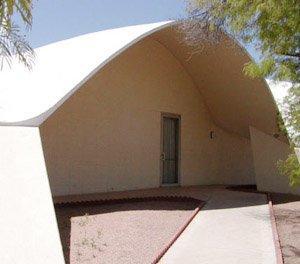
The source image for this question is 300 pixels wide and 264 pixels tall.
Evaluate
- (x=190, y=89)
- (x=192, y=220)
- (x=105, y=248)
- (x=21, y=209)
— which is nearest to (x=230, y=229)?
(x=192, y=220)

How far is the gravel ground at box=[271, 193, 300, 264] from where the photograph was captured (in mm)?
4668

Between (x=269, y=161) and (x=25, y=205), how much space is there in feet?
28.4

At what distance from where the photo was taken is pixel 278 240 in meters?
5.04

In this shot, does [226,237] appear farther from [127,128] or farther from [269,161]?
[269,161]

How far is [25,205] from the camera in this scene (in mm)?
3832

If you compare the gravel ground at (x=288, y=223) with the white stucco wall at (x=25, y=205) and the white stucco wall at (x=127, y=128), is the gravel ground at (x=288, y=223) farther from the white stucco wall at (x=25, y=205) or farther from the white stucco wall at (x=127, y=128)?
the white stucco wall at (x=127, y=128)

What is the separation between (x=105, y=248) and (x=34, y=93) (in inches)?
130

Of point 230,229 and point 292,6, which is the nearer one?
point 292,6

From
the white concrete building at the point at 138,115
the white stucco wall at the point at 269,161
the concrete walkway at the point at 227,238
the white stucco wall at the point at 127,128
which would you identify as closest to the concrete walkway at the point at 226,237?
the concrete walkway at the point at 227,238

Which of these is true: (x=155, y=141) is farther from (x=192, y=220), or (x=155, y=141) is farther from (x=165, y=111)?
(x=192, y=220)

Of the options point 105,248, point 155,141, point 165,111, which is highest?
point 165,111

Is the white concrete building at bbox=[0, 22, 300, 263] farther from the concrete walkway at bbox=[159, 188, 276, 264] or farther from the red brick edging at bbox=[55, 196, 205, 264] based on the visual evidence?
the concrete walkway at bbox=[159, 188, 276, 264]

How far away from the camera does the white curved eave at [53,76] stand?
5.85 m

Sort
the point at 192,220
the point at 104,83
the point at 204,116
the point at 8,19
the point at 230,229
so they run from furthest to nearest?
1. the point at 204,116
2. the point at 104,83
3. the point at 192,220
4. the point at 230,229
5. the point at 8,19
